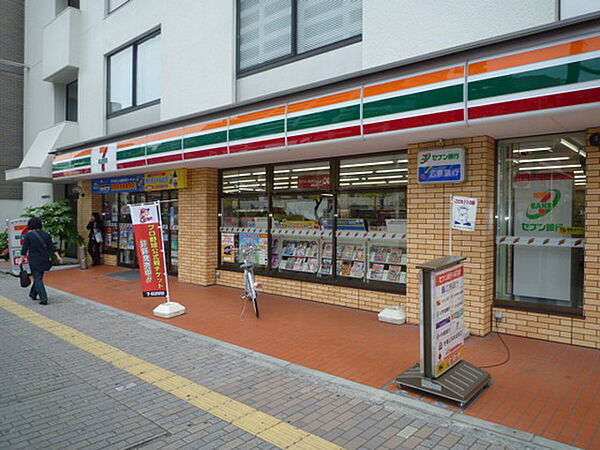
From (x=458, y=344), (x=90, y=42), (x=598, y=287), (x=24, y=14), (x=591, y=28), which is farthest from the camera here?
(x=24, y=14)

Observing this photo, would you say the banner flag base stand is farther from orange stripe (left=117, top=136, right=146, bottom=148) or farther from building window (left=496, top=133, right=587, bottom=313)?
building window (left=496, top=133, right=587, bottom=313)

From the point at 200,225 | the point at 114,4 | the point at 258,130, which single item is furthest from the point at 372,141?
the point at 114,4

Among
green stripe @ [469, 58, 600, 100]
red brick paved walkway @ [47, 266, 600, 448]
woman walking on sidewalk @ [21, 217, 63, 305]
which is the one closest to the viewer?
red brick paved walkway @ [47, 266, 600, 448]

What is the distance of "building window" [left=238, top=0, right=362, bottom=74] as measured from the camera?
7812 millimetres

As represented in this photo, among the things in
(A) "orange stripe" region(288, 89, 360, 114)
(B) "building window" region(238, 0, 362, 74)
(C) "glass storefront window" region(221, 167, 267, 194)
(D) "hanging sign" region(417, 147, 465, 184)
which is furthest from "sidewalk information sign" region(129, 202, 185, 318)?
(D) "hanging sign" region(417, 147, 465, 184)

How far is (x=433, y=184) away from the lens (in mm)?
6715

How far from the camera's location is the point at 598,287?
5.60 meters

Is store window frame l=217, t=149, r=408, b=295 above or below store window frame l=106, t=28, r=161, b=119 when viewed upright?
below

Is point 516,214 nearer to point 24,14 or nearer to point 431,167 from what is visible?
point 431,167

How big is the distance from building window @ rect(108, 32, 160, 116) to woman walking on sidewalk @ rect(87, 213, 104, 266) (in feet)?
12.1

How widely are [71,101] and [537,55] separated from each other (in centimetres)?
1785

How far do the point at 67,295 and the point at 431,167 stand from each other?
8.54 m

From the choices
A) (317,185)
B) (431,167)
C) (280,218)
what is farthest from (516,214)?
(280,218)

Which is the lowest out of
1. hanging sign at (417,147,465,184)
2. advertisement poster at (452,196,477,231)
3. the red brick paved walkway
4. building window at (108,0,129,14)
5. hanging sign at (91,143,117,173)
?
the red brick paved walkway
